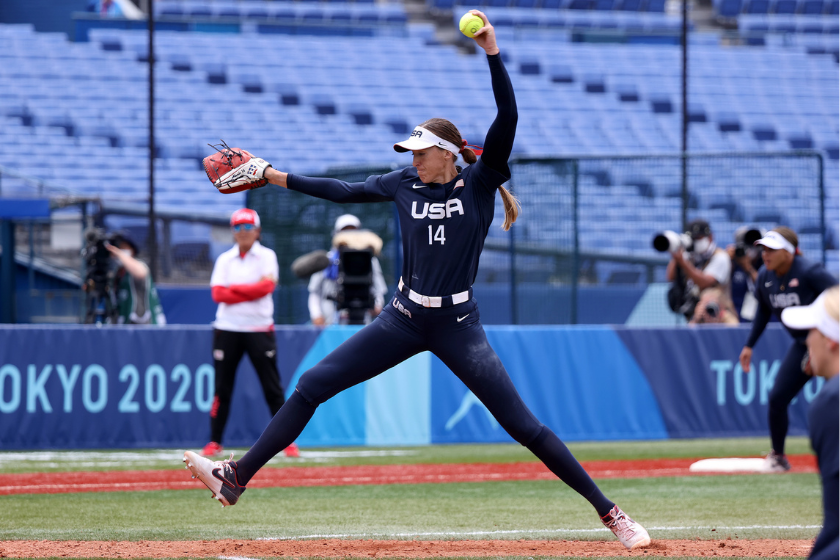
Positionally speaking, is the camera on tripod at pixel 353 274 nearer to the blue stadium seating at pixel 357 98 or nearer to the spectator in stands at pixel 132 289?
the spectator in stands at pixel 132 289

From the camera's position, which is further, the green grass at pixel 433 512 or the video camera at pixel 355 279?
the video camera at pixel 355 279

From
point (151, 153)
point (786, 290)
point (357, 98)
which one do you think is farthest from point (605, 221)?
point (357, 98)

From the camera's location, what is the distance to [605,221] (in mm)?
14398

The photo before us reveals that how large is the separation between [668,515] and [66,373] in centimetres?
655

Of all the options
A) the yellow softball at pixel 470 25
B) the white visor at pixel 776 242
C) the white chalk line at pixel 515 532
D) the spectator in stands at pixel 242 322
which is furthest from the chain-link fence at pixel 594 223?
the yellow softball at pixel 470 25

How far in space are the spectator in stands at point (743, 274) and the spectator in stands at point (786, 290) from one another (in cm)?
373

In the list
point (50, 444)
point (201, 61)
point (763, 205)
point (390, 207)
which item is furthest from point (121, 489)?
point (201, 61)

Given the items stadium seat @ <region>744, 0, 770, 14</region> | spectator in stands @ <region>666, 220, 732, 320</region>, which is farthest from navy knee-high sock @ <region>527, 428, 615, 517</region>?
stadium seat @ <region>744, 0, 770, 14</region>

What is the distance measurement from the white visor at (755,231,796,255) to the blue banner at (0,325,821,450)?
3.79 m

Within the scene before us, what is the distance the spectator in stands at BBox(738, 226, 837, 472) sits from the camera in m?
8.30

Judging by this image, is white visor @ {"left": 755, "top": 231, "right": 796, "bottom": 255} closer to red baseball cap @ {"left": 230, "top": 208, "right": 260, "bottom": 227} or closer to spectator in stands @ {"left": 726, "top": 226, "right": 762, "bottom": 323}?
spectator in stands @ {"left": 726, "top": 226, "right": 762, "bottom": 323}

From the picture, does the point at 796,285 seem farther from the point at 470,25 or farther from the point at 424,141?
the point at 470,25

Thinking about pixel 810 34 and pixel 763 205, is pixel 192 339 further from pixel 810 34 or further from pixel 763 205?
pixel 810 34

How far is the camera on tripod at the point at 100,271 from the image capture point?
13.1m
